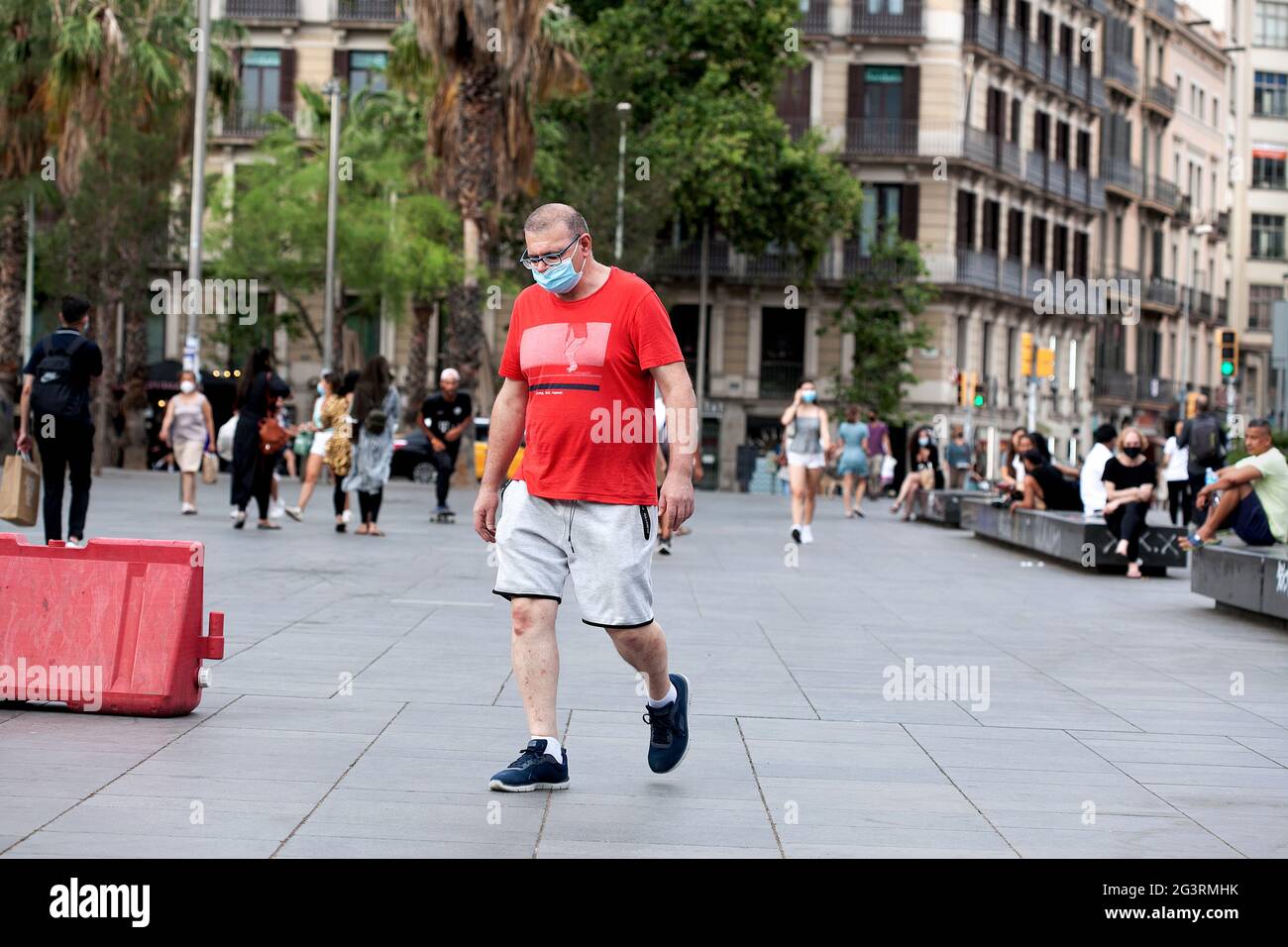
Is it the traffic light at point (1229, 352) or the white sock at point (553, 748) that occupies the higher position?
the traffic light at point (1229, 352)

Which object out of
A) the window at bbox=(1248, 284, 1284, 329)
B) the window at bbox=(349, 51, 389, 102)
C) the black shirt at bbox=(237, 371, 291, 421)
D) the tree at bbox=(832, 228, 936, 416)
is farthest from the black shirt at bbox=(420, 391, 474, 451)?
the window at bbox=(1248, 284, 1284, 329)

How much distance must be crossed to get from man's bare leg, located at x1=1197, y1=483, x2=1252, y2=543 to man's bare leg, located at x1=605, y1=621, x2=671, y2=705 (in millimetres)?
9040

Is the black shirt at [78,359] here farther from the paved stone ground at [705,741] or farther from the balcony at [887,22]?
the balcony at [887,22]

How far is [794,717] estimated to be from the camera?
8625mm

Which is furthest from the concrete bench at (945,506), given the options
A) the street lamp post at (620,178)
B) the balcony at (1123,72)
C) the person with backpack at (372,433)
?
the balcony at (1123,72)

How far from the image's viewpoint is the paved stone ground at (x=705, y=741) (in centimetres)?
592

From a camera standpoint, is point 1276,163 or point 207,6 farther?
point 1276,163

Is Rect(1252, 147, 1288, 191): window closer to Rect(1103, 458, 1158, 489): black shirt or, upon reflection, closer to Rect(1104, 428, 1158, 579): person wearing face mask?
Rect(1104, 428, 1158, 579): person wearing face mask

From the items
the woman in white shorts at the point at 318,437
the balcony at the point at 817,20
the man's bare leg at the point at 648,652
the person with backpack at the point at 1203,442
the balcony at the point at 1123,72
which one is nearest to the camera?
the man's bare leg at the point at 648,652

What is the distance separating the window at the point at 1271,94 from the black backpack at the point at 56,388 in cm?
7751

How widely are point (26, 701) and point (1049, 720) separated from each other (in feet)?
13.7

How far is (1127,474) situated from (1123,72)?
179 ft
